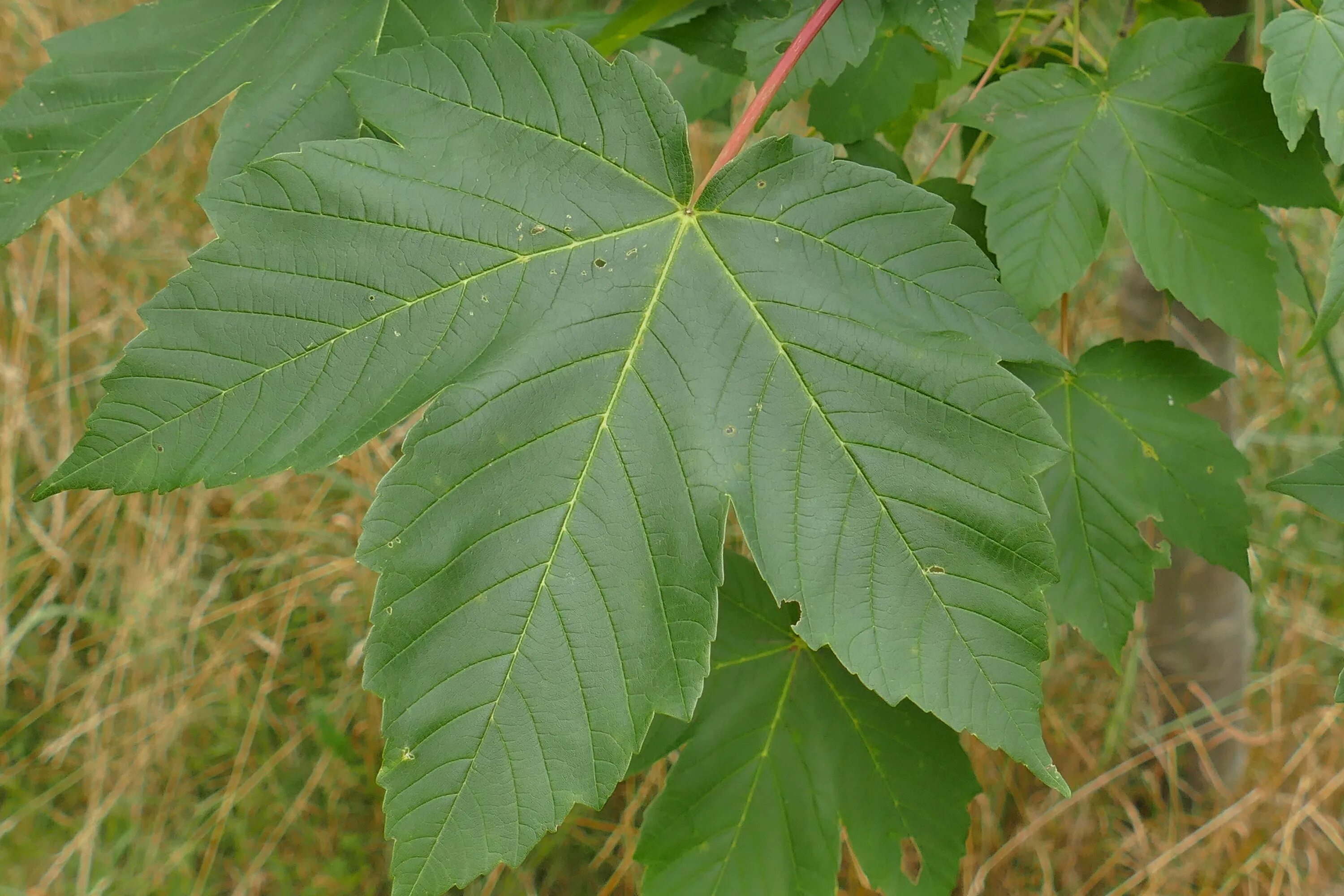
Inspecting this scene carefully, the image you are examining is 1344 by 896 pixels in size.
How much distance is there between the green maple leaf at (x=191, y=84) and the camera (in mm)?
835

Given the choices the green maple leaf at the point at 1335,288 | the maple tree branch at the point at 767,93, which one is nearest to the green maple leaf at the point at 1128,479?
the green maple leaf at the point at 1335,288

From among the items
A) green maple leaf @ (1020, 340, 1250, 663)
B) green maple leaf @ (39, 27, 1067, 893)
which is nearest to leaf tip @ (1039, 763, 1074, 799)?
green maple leaf @ (39, 27, 1067, 893)

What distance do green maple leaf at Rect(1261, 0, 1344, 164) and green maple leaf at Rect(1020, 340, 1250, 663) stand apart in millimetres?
289

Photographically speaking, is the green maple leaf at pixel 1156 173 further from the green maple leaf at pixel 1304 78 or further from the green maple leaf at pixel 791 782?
the green maple leaf at pixel 791 782

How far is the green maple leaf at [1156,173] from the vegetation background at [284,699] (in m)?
1.09

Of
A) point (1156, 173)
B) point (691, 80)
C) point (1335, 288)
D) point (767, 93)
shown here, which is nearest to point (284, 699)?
point (691, 80)

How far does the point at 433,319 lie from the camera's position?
0.76m

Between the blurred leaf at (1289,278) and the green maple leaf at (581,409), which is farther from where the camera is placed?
the blurred leaf at (1289,278)

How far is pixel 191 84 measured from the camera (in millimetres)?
877

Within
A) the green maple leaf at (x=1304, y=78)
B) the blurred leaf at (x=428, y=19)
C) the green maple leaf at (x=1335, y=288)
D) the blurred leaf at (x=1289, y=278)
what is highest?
the blurred leaf at (x=428, y=19)

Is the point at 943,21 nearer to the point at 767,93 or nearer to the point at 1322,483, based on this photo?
the point at 767,93

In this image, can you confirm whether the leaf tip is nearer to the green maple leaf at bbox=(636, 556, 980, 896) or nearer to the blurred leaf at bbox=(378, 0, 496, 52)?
the green maple leaf at bbox=(636, 556, 980, 896)

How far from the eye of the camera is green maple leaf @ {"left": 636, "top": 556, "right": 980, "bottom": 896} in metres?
1.05

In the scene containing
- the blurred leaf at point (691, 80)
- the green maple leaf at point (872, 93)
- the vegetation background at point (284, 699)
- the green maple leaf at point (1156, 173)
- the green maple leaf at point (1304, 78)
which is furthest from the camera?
the vegetation background at point (284, 699)
